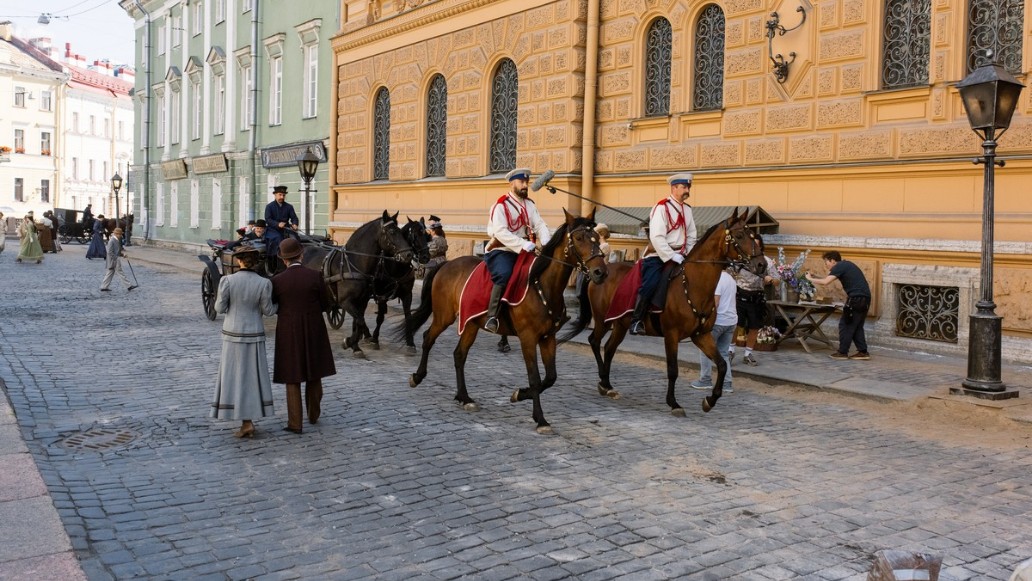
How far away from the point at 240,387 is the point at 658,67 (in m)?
11.2

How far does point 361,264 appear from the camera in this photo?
13047 mm

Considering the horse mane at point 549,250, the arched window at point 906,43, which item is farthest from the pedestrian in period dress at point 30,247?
the arched window at point 906,43

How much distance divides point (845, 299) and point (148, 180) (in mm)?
39874

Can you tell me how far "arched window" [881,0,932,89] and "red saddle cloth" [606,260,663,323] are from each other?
5.60m

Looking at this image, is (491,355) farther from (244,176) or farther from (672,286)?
(244,176)

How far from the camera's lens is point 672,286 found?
957 centimetres

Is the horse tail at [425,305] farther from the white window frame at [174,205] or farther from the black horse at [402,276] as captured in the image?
the white window frame at [174,205]

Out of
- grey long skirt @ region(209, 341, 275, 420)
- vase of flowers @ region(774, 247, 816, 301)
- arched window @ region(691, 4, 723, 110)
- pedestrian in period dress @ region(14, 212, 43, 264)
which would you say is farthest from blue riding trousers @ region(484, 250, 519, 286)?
pedestrian in period dress @ region(14, 212, 43, 264)

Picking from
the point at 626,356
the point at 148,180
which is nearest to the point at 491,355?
the point at 626,356

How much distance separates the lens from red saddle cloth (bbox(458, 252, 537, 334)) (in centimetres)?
895

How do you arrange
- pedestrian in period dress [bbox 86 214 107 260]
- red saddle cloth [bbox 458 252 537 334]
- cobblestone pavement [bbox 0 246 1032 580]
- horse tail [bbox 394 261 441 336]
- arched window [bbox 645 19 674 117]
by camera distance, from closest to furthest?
cobblestone pavement [bbox 0 246 1032 580]
red saddle cloth [bbox 458 252 537 334]
horse tail [bbox 394 261 441 336]
arched window [bbox 645 19 674 117]
pedestrian in period dress [bbox 86 214 107 260]

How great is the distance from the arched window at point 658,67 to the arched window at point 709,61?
23.3 inches

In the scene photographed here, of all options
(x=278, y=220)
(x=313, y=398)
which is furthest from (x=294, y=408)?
(x=278, y=220)

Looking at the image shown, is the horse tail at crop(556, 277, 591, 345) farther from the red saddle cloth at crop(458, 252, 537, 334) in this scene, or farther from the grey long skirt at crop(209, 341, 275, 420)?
the grey long skirt at crop(209, 341, 275, 420)
